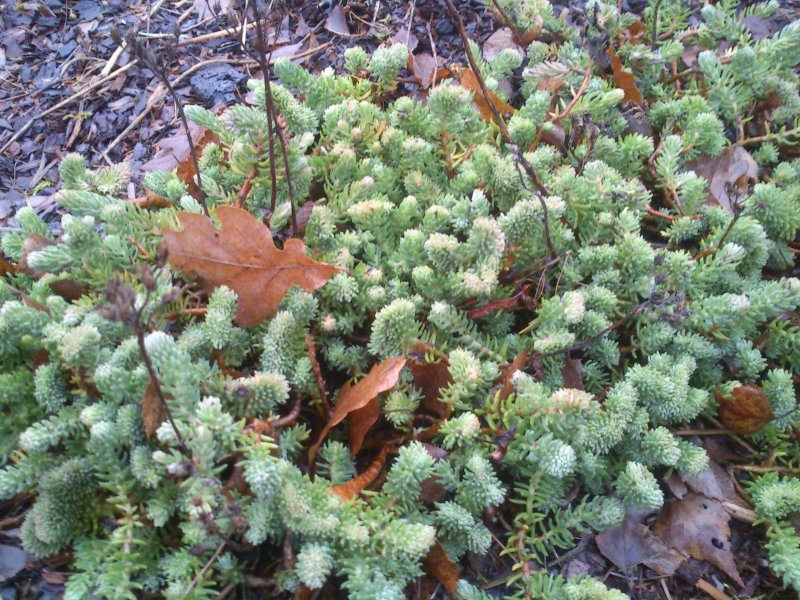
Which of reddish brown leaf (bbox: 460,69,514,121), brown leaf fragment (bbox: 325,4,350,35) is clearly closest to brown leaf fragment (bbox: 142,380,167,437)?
reddish brown leaf (bbox: 460,69,514,121)

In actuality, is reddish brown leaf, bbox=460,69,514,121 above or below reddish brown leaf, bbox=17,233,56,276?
above

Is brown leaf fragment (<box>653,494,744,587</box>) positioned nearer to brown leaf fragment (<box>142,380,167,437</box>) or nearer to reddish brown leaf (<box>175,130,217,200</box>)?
brown leaf fragment (<box>142,380,167,437</box>)

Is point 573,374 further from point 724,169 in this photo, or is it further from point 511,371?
point 724,169

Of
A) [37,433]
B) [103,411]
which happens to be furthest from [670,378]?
[37,433]

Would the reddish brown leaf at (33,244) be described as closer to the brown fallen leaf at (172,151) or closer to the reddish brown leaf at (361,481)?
the brown fallen leaf at (172,151)

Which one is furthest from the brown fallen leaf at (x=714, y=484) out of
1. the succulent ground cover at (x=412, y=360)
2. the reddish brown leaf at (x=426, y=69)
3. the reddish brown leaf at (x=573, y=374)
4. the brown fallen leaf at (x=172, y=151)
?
the brown fallen leaf at (x=172, y=151)

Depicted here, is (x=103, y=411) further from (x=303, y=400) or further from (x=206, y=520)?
(x=303, y=400)

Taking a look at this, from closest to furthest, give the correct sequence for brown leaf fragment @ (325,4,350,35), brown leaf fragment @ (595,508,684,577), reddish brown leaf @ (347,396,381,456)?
reddish brown leaf @ (347,396,381,456)
brown leaf fragment @ (595,508,684,577)
brown leaf fragment @ (325,4,350,35)
